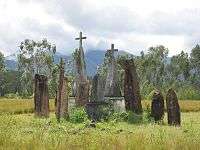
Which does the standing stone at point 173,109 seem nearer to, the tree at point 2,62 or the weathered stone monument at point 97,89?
the weathered stone monument at point 97,89

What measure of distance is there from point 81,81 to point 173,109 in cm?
781

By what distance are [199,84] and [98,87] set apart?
113561 millimetres

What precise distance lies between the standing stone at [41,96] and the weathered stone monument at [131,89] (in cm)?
550

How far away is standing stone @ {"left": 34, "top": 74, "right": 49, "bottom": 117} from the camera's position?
108 ft

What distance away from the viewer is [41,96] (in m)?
33.2

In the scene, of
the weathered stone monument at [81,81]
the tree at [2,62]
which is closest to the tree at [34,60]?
the tree at [2,62]

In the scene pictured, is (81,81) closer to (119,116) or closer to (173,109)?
(119,116)

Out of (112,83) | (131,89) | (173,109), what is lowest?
(173,109)

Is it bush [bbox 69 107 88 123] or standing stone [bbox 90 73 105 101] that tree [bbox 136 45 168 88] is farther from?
bush [bbox 69 107 88 123]

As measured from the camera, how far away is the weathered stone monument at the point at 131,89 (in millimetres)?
29719

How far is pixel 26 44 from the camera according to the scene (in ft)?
407

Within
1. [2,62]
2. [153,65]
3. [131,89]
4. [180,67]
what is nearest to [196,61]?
[180,67]

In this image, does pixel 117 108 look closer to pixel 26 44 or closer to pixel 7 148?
pixel 7 148

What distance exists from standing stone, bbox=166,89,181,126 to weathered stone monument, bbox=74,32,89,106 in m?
5.55
